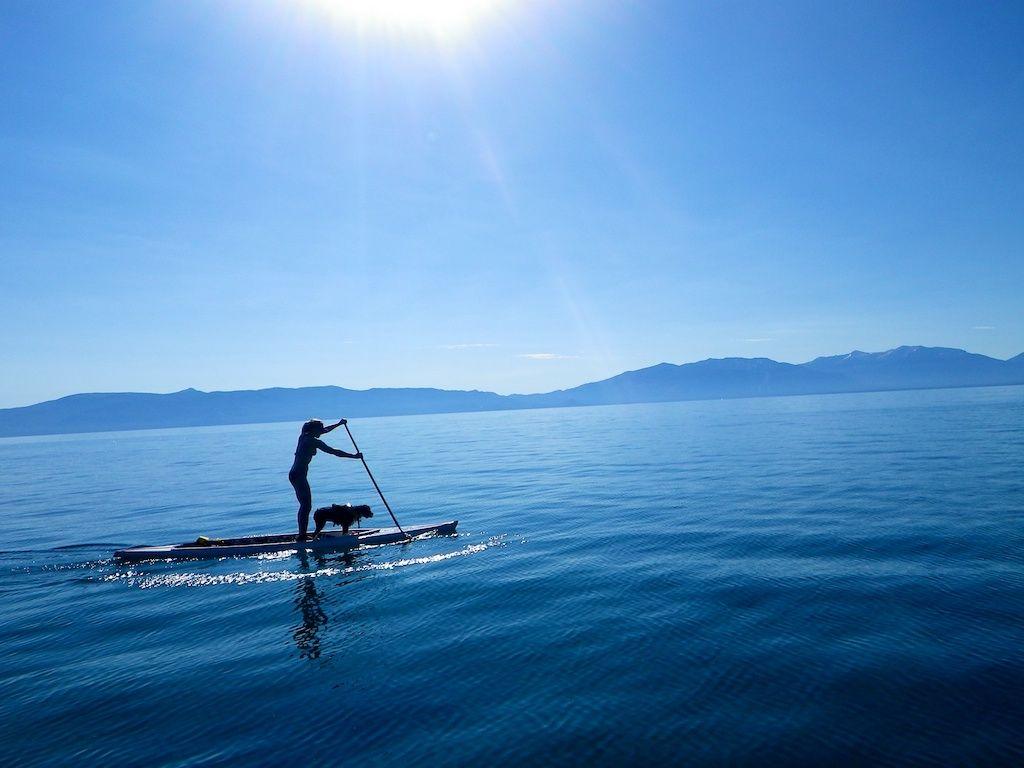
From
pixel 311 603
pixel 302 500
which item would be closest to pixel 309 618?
pixel 311 603

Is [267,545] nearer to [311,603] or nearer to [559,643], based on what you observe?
[311,603]

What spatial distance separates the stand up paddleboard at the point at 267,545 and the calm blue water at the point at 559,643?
542 millimetres

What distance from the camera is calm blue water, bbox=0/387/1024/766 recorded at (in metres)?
7.22

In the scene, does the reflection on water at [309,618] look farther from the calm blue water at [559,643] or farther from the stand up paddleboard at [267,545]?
the stand up paddleboard at [267,545]

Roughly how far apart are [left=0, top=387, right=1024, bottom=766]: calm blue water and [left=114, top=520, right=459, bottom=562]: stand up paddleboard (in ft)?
1.78

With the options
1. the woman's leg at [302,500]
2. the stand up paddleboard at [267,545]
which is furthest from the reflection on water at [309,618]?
the woman's leg at [302,500]

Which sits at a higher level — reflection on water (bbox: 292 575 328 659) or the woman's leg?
the woman's leg

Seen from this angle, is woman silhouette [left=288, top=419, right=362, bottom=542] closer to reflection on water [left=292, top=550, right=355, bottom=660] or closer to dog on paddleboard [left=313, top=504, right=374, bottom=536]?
dog on paddleboard [left=313, top=504, right=374, bottom=536]

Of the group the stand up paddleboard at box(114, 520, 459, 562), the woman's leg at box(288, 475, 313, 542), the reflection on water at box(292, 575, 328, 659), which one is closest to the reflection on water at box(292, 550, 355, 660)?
the reflection on water at box(292, 575, 328, 659)

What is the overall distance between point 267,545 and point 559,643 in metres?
12.1

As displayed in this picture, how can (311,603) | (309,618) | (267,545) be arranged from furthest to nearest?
(267,545) < (311,603) < (309,618)

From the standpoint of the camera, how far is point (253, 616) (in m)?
12.5

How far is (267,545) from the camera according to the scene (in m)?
18.2

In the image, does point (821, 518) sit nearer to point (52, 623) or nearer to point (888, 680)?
point (888, 680)
